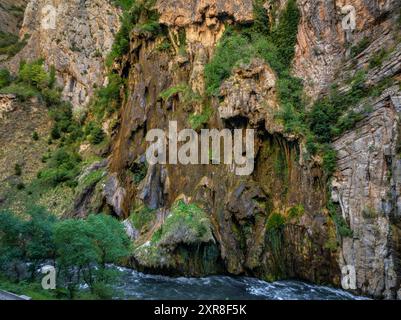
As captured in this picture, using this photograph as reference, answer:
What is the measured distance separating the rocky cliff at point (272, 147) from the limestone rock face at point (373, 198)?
2.4 inches

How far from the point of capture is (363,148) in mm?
24797

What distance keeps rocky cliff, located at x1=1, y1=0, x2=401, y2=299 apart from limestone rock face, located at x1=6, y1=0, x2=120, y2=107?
1808 centimetres

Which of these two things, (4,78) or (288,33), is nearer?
(288,33)

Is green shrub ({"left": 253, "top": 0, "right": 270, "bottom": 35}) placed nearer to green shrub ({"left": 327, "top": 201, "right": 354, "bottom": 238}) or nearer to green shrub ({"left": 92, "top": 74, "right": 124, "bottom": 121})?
green shrub ({"left": 327, "top": 201, "right": 354, "bottom": 238})

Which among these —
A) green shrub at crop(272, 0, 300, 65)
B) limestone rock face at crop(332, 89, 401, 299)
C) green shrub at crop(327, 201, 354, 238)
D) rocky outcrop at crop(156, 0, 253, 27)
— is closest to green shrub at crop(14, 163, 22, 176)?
rocky outcrop at crop(156, 0, 253, 27)

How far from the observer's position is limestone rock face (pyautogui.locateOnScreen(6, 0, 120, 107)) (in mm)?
55344

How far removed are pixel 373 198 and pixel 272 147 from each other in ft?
24.9

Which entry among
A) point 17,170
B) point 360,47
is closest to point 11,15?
point 17,170

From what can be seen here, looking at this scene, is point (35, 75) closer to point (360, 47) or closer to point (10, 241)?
point (10, 241)

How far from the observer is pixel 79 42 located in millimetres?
56062

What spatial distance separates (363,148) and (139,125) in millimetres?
19573

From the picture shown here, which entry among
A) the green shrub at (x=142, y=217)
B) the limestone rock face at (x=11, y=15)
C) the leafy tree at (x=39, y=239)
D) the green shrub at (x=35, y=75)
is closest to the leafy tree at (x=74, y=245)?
Answer: the leafy tree at (x=39, y=239)
